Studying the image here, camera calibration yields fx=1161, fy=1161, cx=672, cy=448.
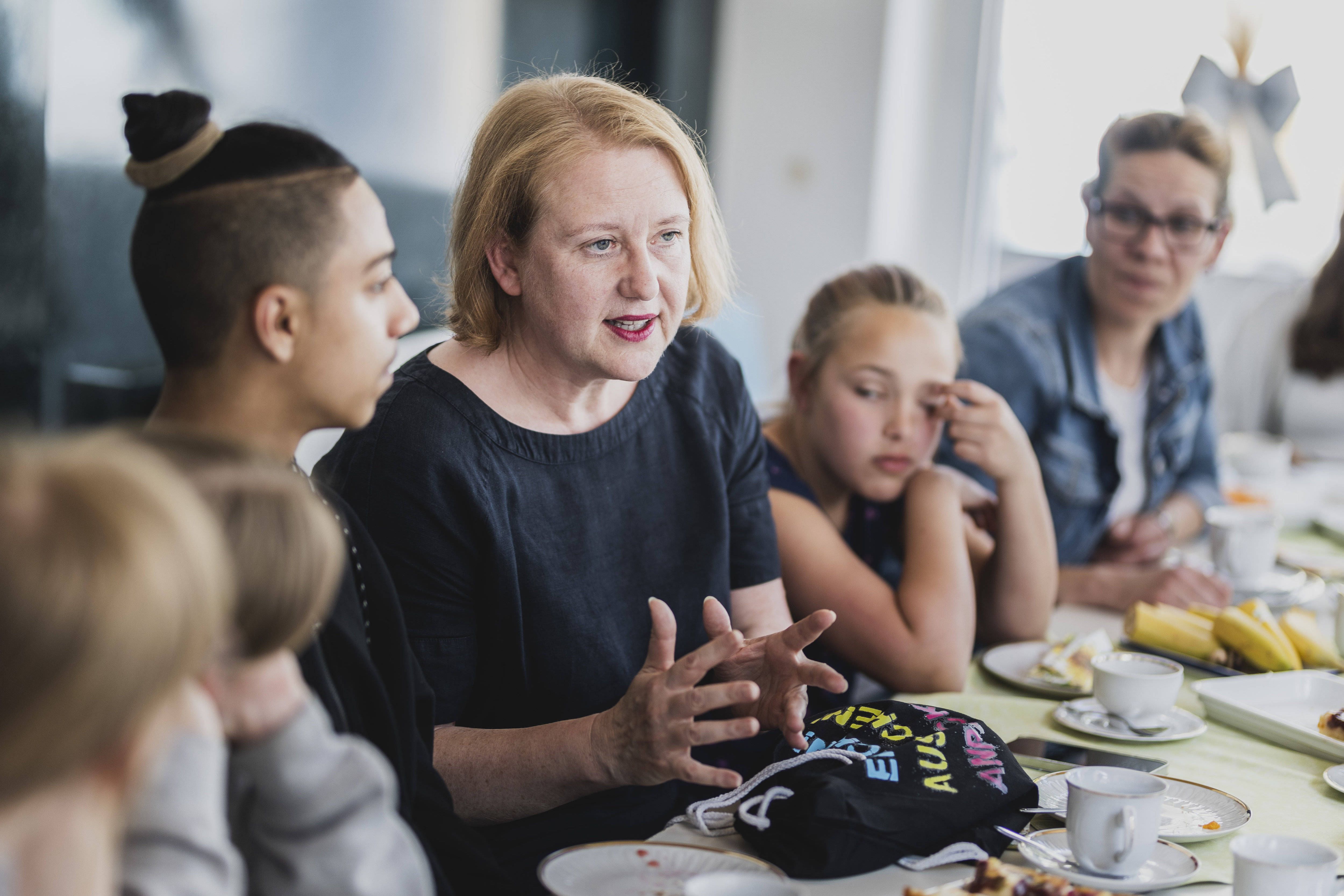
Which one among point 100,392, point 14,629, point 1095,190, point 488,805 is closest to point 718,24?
point 1095,190

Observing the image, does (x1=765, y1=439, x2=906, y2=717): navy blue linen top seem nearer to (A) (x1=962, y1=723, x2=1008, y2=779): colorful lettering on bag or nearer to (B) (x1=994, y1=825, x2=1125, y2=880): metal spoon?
(A) (x1=962, y1=723, x2=1008, y2=779): colorful lettering on bag

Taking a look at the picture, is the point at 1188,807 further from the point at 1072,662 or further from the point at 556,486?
the point at 556,486

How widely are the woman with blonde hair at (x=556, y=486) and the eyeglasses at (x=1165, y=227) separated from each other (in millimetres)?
1239

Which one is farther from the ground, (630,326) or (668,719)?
(630,326)

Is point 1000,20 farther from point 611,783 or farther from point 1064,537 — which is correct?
point 611,783

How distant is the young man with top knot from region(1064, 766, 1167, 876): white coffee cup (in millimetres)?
521

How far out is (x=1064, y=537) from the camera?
233 centimetres

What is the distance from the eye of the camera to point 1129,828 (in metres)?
0.91

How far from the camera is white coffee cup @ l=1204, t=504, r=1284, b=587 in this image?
1.95 metres

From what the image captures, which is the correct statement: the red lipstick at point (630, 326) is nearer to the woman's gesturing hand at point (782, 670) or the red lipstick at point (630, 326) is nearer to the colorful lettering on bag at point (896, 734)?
the woman's gesturing hand at point (782, 670)

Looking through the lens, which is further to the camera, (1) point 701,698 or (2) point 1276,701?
(2) point 1276,701

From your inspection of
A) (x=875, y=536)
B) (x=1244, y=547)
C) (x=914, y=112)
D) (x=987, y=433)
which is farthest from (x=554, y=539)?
(x=914, y=112)

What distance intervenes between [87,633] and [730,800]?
2.24 feet

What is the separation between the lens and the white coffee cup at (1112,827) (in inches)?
35.9
